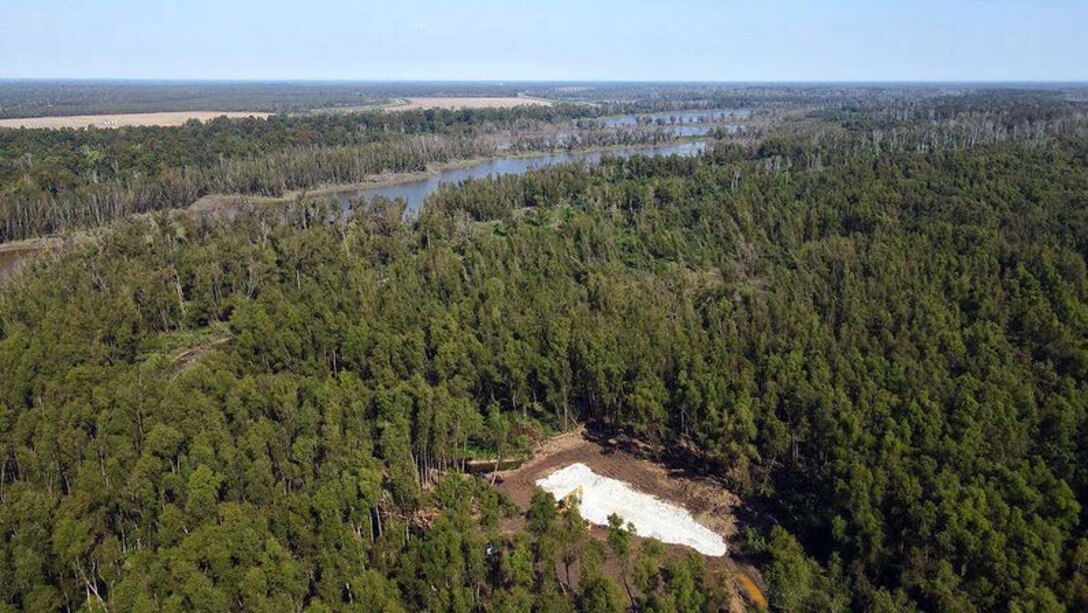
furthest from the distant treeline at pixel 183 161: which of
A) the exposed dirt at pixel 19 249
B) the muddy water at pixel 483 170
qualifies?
the muddy water at pixel 483 170

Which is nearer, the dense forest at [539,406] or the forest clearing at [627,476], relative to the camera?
the dense forest at [539,406]

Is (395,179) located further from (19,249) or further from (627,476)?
(627,476)

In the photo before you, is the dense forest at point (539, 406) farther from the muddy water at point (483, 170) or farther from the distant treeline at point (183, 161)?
the muddy water at point (483, 170)

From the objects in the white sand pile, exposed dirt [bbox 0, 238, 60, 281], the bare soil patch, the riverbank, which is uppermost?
the bare soil patch

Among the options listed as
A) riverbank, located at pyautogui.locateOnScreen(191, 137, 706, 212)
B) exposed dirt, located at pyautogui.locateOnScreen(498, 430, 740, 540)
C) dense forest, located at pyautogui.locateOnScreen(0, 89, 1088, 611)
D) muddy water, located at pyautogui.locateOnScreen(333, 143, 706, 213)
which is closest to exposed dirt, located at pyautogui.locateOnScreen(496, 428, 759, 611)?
exposed dirt, located at pyautogui.locateOnScreen(498, 430, 740, 540)

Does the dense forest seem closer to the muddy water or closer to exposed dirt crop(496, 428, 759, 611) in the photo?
exposed dirt crop(496, 428, 759, 611)

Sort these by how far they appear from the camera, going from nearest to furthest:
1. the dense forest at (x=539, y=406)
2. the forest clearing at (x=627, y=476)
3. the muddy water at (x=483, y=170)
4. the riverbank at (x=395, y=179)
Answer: the dense forest at (x=539, y=406), the forest clearing at (x=627, y=476), the riverbank at (x=395, y=179), the muddy water at (x=483, y=170)
